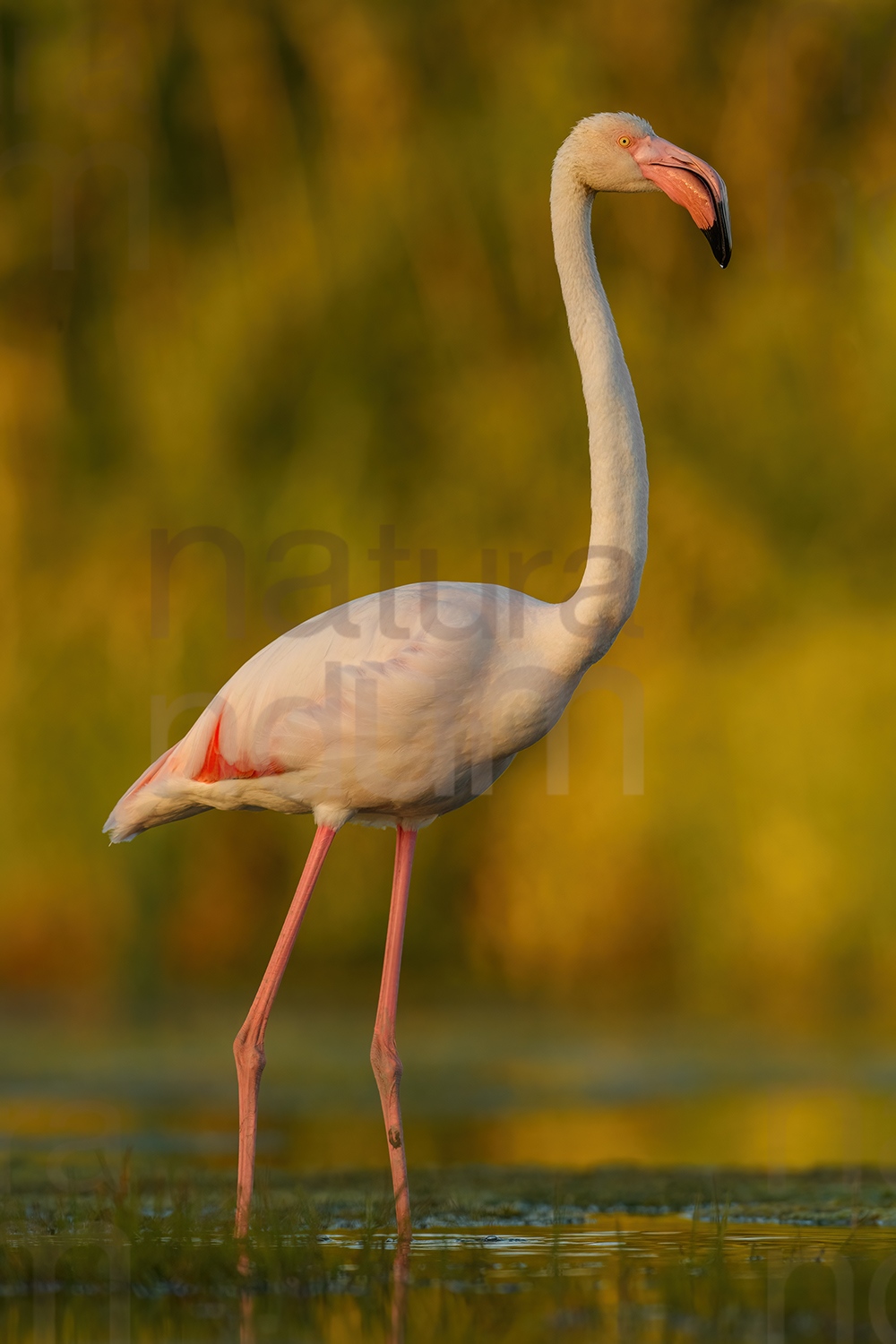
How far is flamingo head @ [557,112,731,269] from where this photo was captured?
21.2ft

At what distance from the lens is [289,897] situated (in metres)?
14.5

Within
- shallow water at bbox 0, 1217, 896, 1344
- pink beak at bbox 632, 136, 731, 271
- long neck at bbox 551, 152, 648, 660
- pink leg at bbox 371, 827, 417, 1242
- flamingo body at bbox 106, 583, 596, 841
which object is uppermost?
pink beak at bbox 632, 136, 731, 271

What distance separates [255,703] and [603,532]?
53.0 inches

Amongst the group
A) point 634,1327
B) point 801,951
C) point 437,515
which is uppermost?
point 437,515

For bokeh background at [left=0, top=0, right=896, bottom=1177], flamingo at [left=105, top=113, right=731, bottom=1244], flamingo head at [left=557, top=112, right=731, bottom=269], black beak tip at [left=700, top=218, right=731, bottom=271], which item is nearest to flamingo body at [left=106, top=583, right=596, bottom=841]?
flamingo at [left=105, top=113, right=731, bottom=1244]

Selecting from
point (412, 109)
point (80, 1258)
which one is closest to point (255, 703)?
point (80, 1258)

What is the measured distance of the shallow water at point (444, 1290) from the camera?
4594mm

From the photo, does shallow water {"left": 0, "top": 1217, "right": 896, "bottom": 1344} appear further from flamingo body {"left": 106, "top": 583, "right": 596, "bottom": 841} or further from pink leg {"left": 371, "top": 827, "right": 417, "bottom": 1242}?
flamingo body {"left": 106, "top": 583, "right": 596, "bottom": 841}

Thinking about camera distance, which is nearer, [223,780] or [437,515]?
[223,780]

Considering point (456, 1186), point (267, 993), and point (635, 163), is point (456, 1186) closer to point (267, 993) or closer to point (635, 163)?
point (267, 993)

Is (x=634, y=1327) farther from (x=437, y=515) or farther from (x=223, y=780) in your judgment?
(x=437, y=515)

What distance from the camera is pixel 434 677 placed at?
6.32 metres

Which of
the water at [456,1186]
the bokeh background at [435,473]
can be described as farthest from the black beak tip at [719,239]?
the bokeh background at [435,473]

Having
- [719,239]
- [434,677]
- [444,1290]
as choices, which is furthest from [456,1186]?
[719,239]
